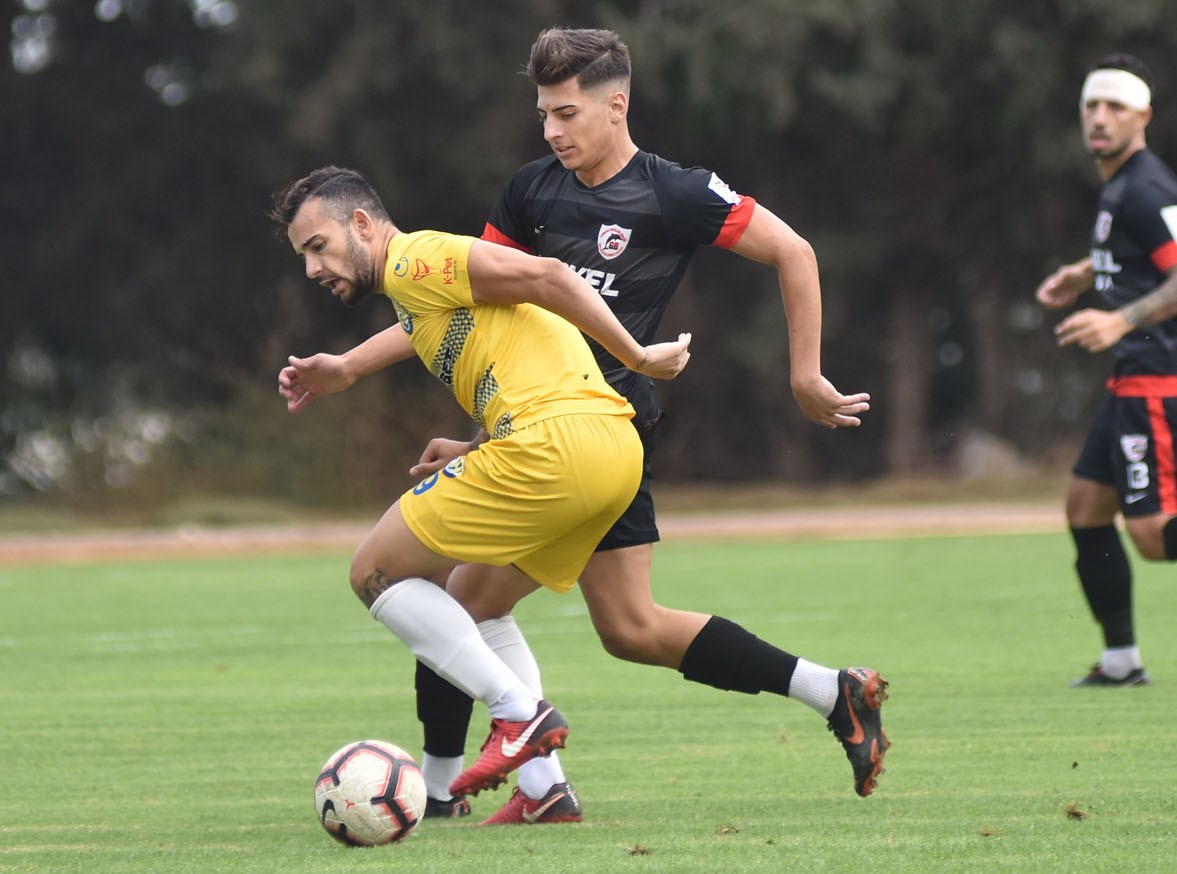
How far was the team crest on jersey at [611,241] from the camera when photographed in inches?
223

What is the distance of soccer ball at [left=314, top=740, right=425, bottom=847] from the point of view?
16.7ft

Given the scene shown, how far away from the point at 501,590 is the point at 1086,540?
12.5 feet

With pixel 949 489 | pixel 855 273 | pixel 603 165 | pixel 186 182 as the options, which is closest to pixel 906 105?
pixel 855 273

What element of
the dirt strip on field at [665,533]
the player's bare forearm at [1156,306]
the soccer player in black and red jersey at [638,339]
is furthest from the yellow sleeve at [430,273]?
the dirt strip on field at [665,533]

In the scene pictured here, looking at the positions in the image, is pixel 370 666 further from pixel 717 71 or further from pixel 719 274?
pixel 719 274

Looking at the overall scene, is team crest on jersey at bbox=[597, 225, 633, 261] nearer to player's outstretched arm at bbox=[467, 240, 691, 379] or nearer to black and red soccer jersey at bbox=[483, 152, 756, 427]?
black and red soccer jersey at bbox=[483, 152, 756, 427]

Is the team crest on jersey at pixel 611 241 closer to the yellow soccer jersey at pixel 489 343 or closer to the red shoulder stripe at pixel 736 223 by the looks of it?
the red shoulder stripe at pixel 736 223

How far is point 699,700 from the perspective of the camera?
846 centimetres

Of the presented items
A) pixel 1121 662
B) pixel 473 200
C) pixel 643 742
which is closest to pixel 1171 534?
pixel 1121 662

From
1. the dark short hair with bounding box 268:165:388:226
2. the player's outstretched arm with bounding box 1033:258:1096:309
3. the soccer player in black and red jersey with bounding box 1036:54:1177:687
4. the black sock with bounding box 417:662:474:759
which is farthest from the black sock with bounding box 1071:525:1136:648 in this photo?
the dark short hair with bounding box 268:165:388:226

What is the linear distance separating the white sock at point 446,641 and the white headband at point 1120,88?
450cm

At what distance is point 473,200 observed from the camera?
2839 cm

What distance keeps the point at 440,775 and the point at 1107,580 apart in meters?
3.77

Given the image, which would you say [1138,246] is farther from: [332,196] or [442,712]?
[332,196]
